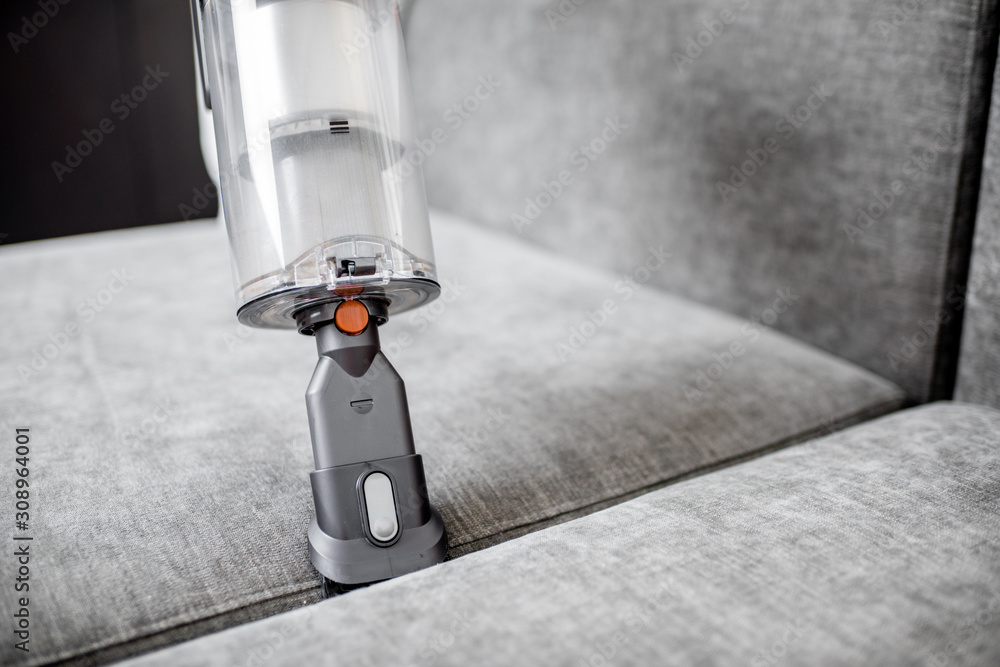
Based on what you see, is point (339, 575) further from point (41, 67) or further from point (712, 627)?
point (41, 67)

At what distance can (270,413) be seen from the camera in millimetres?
755

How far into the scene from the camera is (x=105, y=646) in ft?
1.61

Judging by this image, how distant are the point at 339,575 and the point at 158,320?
0.59 m
